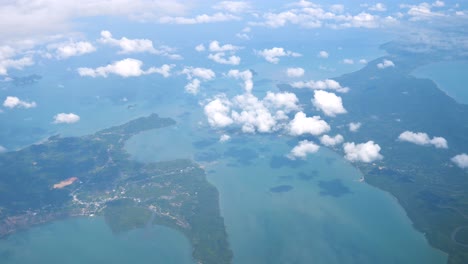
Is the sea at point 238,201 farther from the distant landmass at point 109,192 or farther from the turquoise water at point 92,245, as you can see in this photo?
the distant landmass at point 109,192

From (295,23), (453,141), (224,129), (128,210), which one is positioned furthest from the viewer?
(295,23)

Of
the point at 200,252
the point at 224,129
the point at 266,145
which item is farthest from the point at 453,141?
the point at 200,252

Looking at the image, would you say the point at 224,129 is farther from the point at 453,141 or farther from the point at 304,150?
the point at 453,141

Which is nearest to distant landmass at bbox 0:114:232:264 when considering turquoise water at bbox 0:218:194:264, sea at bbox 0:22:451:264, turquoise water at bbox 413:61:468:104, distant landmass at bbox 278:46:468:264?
turquoise water at bbox 0:218:194:264

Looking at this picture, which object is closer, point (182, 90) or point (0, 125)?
point (0, 125)

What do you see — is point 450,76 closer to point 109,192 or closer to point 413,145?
point 413,145

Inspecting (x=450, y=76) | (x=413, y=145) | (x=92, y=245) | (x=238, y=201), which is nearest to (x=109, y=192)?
(x=92, y=245)

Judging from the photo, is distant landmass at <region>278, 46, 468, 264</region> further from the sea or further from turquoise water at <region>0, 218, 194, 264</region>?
turquoise water at <region>0, 218, 194, 264</region>
